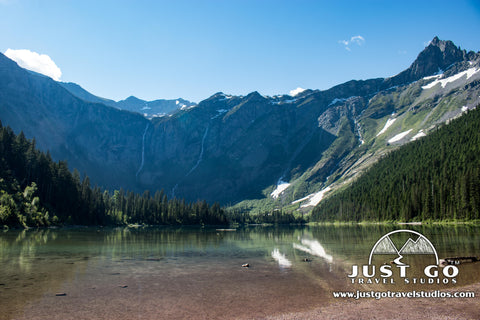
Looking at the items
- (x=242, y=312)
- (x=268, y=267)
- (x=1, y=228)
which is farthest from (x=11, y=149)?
(x=242, y=312)

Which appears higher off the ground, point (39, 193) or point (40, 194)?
point (39, 193)

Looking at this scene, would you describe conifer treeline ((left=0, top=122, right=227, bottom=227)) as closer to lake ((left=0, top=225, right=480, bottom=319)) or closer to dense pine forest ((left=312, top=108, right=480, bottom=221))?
lake ((left=0, top=225, right=480, bottom=319))

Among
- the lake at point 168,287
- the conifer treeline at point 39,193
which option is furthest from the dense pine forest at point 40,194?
the lake at point 168,287

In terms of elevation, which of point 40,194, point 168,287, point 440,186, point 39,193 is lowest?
point 168,287

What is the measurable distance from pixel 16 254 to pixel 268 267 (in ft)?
109

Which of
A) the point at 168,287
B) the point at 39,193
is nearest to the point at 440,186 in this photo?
the point at 168,287

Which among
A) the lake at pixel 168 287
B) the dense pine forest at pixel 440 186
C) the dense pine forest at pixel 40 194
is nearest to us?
the lake at pixel 168 287

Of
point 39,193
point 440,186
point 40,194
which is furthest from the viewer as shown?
point 440,186

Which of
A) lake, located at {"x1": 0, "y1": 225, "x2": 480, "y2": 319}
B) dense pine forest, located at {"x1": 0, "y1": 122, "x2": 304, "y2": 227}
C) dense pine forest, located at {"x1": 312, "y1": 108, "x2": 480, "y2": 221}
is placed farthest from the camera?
dense pine forest, located at {"x1": 312, "y1": 108, "x2": 480, "y2": 221}

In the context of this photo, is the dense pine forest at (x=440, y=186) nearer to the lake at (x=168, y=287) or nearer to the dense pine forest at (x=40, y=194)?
the lake at (x=168, y=287)

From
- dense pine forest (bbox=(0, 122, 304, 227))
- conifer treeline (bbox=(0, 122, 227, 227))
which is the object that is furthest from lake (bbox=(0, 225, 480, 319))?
dense pine forest (bbox=(0, 122, 304, 227))

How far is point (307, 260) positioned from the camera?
41531mm

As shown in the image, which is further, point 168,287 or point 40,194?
point 40,194

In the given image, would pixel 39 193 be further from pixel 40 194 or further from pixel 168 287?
pixel 168 287
